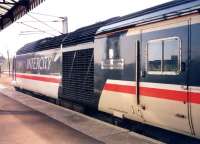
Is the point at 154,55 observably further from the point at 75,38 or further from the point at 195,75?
the point at 75,38

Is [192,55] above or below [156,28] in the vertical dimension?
below

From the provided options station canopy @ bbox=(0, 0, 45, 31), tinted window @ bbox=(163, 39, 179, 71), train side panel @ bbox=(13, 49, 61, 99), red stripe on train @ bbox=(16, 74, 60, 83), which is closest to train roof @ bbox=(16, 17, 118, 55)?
train side panel @ bbox=(13, 49, 61, 99)

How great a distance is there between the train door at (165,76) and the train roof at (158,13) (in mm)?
220

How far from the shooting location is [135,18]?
8.64 meters

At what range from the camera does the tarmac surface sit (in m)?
8.75

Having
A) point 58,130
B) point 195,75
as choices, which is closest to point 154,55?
point 195,75

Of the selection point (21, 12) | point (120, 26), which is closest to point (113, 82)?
point (120, 26)

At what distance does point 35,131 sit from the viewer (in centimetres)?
986

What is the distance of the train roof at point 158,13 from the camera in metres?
6.75

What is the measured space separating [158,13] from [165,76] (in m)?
1.56

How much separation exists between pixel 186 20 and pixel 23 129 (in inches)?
242

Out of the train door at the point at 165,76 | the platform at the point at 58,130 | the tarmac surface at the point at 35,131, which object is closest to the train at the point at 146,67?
the train door at the point at 165,76

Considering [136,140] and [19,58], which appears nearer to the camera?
[136,140]

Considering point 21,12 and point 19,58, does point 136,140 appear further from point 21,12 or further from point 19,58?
point 19,58
